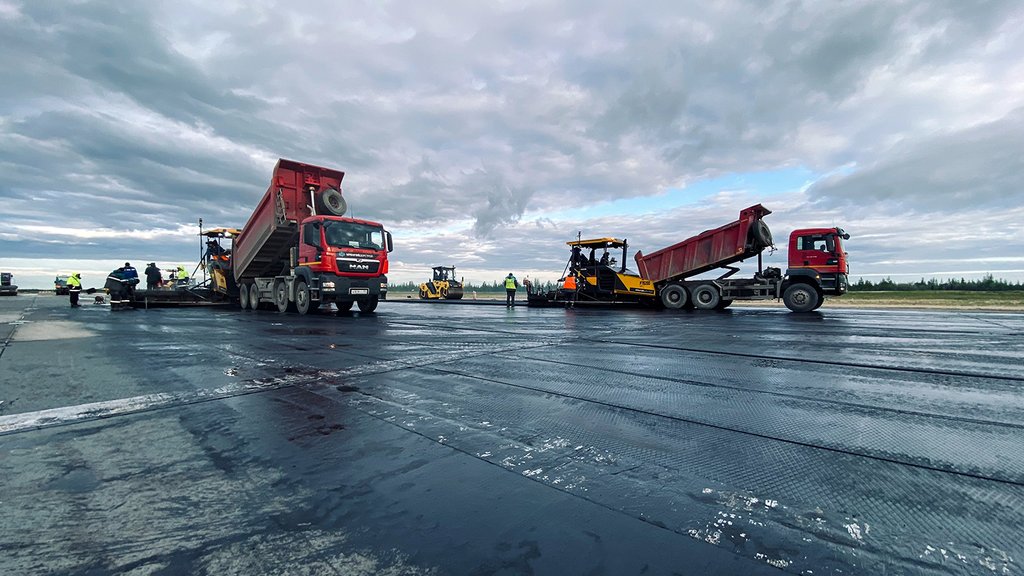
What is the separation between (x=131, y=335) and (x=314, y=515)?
29.8 feet

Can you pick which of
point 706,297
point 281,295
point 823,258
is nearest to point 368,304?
point 281,295

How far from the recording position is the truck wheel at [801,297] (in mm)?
15305

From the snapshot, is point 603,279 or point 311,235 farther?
point 603,279

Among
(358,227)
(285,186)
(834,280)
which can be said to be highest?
(285,186)

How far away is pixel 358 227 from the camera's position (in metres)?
13.9

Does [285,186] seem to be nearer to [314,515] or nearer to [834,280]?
[314,515]

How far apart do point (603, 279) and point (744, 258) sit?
17.1ft

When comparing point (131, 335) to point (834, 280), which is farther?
point (834, 280)

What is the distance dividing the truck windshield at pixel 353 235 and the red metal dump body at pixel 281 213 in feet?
5.00

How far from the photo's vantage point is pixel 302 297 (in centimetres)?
1418

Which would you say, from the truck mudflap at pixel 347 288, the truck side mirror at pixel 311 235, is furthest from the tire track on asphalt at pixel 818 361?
the truck side mirror at pixel 311 235

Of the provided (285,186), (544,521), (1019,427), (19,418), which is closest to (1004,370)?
(1019,427)

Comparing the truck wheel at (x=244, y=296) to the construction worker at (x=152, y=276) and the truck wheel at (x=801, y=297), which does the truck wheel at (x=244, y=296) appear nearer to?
the construction worker at (x=152, y=276)

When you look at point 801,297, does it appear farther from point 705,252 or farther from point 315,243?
point 315,243
